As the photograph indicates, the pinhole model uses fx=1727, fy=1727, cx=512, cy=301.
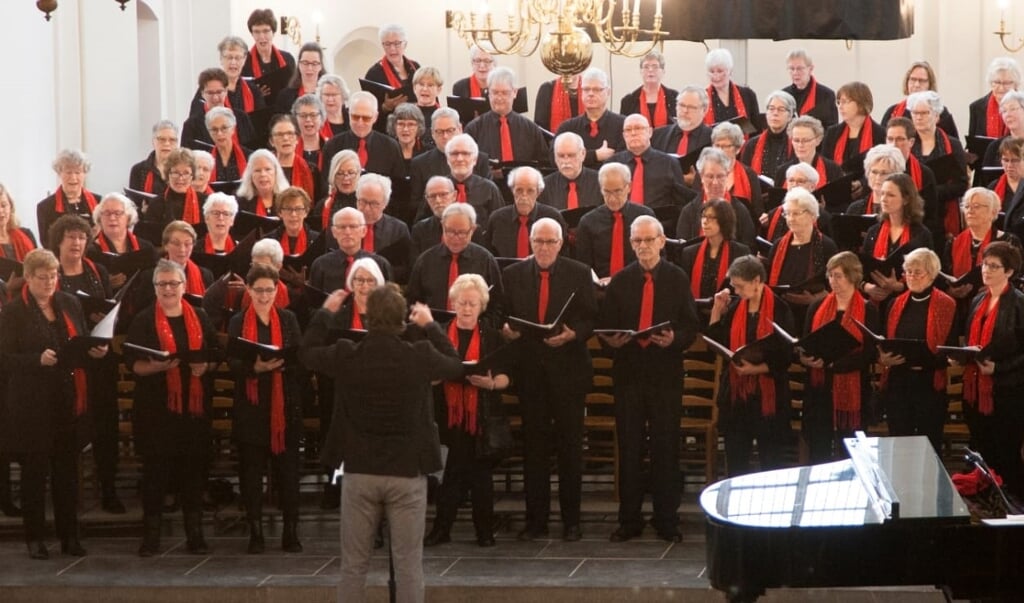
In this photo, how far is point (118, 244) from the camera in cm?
917

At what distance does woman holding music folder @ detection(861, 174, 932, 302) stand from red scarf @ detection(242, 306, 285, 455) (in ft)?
9.69

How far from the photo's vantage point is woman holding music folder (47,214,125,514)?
8.53 metres

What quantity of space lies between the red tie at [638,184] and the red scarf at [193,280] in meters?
2.60

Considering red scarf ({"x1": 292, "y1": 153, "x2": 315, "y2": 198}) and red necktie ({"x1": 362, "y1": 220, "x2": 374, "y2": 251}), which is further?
red scarf ({"x1": 292, "y1": 153, "x2": 315, "y2": 198})

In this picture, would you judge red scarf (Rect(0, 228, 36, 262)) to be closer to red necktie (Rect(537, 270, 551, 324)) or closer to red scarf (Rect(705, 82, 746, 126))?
red necktie (Rect(537, 270, 551, 324))

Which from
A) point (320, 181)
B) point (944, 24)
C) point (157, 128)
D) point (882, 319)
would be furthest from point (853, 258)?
point (944, 24)

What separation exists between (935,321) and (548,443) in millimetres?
1940

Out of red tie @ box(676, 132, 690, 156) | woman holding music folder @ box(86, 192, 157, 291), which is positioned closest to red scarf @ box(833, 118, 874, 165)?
red tie @ box(676, 132, 690, 156)

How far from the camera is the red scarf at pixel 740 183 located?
975cm

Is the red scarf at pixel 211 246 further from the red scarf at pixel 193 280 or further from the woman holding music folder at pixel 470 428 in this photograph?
the woman holding music folder at pixel 470 428

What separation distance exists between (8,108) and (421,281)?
334 centimetres

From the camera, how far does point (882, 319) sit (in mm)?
8727

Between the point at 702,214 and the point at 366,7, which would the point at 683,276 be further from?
the point at 366,7

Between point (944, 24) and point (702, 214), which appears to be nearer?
point (702, 214)
